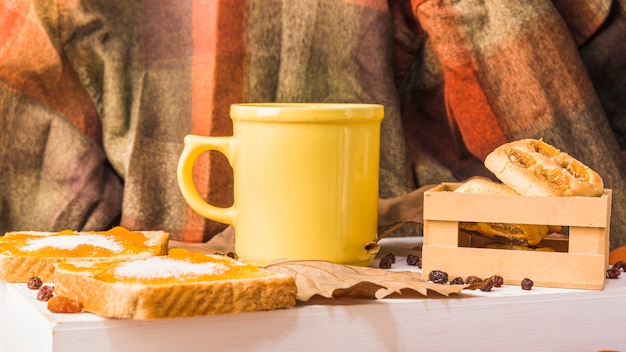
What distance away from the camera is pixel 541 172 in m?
1.06

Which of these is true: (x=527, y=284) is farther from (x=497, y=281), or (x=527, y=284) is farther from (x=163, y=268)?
(x=163, y=268)

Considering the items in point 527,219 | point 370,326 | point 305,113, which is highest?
point 305,113

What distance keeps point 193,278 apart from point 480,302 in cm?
31

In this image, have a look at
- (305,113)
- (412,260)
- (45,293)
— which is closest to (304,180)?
(305,113)

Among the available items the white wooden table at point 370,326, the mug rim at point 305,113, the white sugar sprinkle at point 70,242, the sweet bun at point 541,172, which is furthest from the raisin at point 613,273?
the white sugar sprinkle at point 70,242

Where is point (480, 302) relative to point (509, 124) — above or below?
below

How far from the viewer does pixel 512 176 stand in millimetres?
1056

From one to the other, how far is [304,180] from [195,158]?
0.16 metres

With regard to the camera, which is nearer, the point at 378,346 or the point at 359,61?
the point at 378,346

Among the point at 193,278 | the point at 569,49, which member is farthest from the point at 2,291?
the point at 569,49

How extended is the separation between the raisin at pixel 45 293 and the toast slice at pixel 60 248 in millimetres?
67

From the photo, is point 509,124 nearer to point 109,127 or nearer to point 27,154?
point 109,127

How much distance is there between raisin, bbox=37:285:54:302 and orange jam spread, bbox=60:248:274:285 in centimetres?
3

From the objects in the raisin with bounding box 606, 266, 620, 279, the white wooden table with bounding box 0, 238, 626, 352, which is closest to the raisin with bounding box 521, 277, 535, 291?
the white wooden table with bounding box 0, 238, 626, 352
